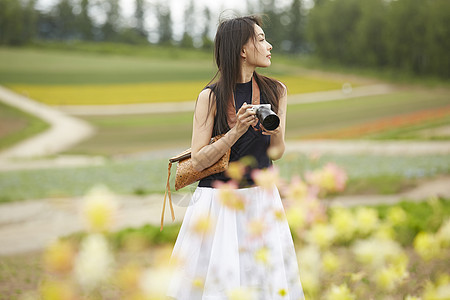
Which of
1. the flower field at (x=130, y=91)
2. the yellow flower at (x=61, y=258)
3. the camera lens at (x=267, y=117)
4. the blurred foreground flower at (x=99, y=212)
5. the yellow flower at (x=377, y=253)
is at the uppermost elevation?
the camera lens at (x=267, y=117)

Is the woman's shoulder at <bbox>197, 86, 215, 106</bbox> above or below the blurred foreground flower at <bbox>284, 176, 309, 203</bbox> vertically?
above

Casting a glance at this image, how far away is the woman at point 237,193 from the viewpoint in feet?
5.04

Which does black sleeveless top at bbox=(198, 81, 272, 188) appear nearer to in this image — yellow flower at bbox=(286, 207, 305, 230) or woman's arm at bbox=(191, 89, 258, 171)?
Answer: woman's arm at bbox=(191, 89, 258, 171)

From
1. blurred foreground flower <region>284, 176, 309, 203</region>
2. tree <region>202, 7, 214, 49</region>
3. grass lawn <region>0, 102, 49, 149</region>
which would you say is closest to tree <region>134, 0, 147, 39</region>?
tree <region>202, 7, 214, 49</region>

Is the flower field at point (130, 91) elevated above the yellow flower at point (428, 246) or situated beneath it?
situated beneath

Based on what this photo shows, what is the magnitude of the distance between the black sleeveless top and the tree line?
25cm

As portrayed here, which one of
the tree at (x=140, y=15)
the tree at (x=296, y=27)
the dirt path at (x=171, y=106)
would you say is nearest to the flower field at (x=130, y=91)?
the dirt path at (x=171, y=106)

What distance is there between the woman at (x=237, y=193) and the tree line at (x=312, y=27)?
202 mm

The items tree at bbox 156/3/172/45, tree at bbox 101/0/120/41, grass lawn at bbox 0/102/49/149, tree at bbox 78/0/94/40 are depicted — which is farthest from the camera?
tree at bbox 156/3/172/45

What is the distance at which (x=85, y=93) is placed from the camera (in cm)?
A: 1811

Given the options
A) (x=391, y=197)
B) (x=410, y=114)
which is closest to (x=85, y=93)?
(x=410, y=114)

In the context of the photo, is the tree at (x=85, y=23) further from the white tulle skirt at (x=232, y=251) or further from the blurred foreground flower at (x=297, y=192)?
the blurred foreground flower at (x=297, y=192)

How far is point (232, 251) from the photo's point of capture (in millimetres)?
1584

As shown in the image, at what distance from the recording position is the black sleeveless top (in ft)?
5.31
